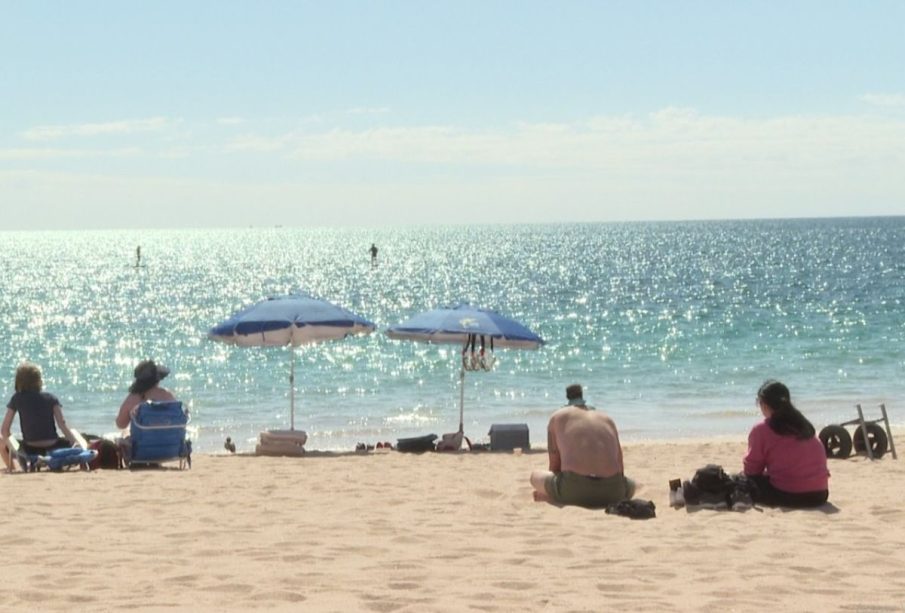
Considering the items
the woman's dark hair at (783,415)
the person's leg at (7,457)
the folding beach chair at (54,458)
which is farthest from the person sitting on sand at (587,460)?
the person's leg at (7,457)

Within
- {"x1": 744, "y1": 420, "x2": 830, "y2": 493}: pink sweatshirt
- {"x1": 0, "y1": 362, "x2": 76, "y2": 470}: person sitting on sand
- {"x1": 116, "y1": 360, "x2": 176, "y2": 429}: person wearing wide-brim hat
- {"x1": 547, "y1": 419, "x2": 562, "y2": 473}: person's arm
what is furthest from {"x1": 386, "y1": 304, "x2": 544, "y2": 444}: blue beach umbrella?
{"x1": 744, "y1": 420, "x2": 830, "y2": 493}: pink sweatshirt

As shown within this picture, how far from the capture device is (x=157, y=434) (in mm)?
11797

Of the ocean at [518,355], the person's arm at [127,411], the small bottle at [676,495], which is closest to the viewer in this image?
the small bottle at [676,495]

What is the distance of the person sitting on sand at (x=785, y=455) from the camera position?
8664mm

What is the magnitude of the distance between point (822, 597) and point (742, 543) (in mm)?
1435

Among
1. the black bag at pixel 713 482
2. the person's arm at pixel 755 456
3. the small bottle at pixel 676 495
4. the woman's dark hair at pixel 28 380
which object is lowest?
the small bottle at pixel 676 495

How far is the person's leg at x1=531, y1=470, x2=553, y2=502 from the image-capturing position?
9133 millimetres

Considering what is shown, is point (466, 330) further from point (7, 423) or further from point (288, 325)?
point (7, 423)

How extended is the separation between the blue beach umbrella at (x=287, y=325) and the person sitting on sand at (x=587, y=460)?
5.15 metres

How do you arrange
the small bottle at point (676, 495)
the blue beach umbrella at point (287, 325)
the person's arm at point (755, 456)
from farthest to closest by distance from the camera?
the blue beach umbrella at point (287, 325), the small bottle at point (676, 495), the person's arm at point (755, 456)

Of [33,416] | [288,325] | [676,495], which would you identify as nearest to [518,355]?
[288,325]

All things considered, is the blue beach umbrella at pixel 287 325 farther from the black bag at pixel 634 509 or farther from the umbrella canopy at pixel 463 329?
the black bag at pixel 634 509

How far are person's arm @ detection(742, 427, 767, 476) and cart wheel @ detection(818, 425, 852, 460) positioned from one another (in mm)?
3787

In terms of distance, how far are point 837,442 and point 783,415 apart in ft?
13.7
